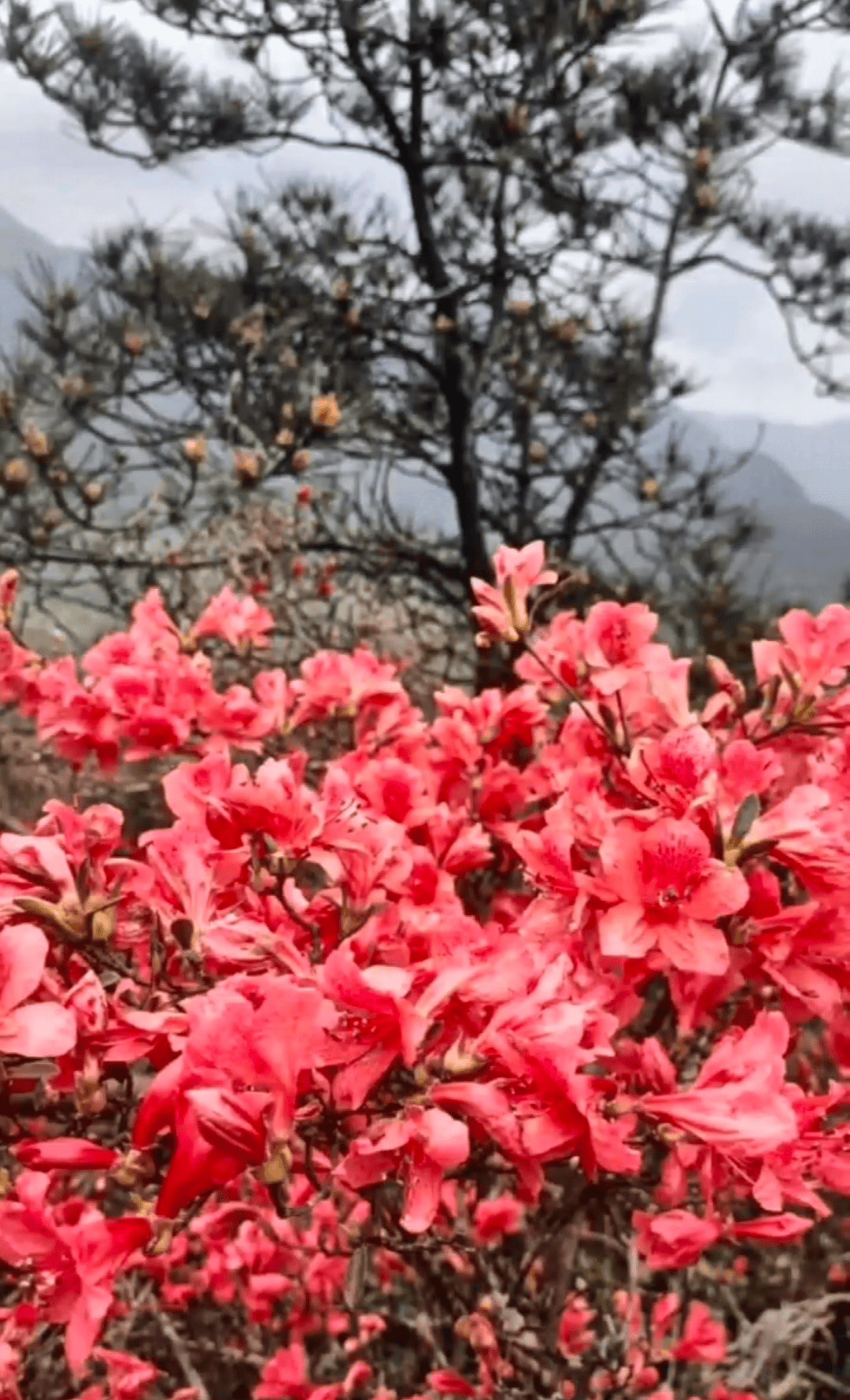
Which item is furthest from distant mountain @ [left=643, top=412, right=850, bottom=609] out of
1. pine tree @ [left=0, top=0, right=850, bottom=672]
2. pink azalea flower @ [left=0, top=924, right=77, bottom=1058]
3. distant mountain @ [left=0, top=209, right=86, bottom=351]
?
pink azalea flower @ [left=0, top=924, right=77, bottom=1058]

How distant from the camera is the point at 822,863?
0.77 metres

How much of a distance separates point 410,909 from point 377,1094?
0.74 feet

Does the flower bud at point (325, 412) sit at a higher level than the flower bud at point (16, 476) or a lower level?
higher

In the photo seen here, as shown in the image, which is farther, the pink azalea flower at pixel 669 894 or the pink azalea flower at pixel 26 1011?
the pink azalea flower at pixel 669 894

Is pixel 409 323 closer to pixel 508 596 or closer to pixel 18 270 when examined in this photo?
pixel 18 270

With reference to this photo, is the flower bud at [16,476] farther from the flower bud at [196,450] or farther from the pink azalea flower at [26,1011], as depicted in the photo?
the pink azalea flower at [26,1011]

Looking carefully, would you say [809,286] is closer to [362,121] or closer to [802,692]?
[362,121]

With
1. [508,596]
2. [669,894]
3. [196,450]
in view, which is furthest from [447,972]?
[196,450]

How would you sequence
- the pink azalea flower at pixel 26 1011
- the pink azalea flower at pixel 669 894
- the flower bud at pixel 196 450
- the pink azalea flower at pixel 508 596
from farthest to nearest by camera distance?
the flower bud at pixel 196 450, the pink azalea flower at pixel 508 596, the pink azalea flower at pixel 669 894, the pink azalea flower at pixel 26 1011

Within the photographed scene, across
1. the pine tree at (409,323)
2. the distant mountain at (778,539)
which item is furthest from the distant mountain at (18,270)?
the distant mountain at (778,539)

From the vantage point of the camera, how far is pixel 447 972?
63 centimetres

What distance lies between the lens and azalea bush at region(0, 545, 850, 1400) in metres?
0.61

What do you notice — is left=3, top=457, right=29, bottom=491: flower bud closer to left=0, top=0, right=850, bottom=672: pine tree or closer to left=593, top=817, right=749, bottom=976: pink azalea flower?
left=0, top=0, right=850, bottom=672: pine tree

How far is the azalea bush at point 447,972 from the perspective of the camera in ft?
2.00
